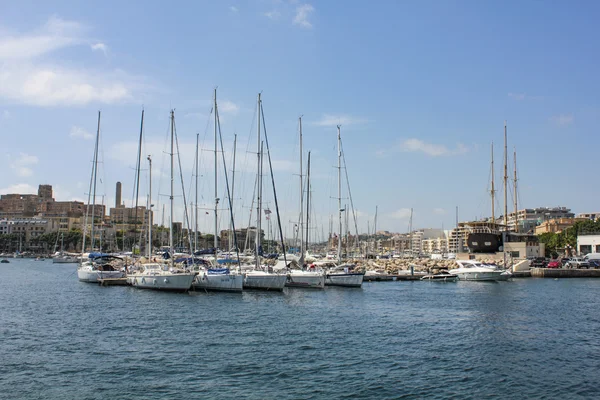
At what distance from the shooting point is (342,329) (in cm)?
3120

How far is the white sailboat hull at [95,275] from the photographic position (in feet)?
193

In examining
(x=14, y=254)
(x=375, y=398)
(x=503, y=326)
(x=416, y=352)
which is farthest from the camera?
(x=14, y=254)

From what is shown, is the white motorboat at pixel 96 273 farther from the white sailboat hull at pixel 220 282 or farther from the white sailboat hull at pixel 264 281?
the white sailboat hull at pixel 264 281

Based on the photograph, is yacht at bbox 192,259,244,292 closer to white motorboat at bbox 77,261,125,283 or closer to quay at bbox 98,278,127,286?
quay at bbox 98,278,127,286

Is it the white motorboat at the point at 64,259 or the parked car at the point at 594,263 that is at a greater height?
the parked car at the point at 594,263

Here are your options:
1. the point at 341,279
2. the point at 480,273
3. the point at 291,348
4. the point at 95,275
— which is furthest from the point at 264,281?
the point at 480,273

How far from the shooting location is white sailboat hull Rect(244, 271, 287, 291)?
48719mm

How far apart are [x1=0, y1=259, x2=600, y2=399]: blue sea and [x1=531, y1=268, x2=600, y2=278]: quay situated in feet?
134

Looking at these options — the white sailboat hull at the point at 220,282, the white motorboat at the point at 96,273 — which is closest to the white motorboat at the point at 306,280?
the white sailboat hull at the point at 220,282

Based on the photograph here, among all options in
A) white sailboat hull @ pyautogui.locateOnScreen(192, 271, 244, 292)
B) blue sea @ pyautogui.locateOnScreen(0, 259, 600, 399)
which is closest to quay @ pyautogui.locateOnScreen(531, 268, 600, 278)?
blue sea @ pyautogui.locateOnScreen(0, 259, 600, 399)

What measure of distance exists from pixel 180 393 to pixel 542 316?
2963 cm

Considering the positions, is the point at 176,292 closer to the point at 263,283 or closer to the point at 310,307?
the point at 263,283

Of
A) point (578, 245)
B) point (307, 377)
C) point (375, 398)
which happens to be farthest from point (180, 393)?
point (578, 245)

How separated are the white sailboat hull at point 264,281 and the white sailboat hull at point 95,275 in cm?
1833
